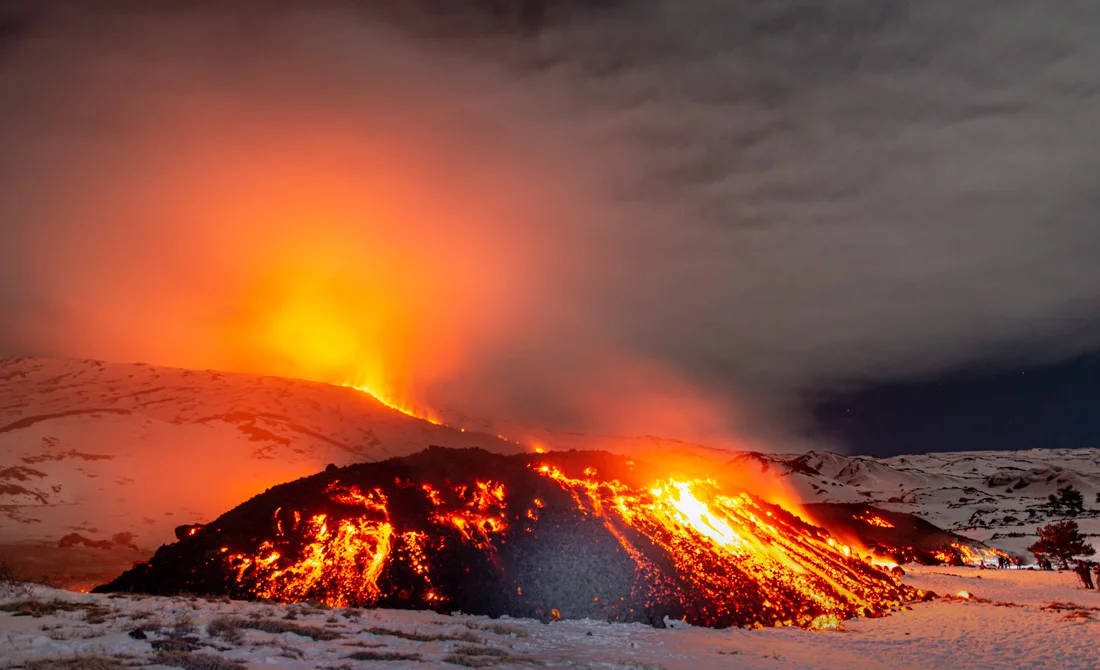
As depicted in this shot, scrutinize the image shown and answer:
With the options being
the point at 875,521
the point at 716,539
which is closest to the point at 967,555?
the point at 875,521

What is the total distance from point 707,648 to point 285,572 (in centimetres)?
2134

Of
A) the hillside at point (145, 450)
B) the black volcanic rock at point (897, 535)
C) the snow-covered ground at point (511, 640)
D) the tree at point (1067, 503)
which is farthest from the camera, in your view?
the tree at point (1067, 503)

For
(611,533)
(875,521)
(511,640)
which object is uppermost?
(875,521)

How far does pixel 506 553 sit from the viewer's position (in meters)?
34.1

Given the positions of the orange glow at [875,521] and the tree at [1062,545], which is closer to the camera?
the tree at [1062,545]

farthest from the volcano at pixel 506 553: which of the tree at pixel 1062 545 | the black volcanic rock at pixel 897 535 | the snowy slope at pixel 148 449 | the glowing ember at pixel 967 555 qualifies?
the glowing ember at pixel 967 555

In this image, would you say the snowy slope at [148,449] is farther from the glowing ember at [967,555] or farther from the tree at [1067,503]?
the tree at [1067,503]

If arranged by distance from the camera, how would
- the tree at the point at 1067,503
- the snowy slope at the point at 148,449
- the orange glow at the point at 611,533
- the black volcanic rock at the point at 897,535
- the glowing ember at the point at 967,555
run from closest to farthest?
the orange glow at the point at 611,533
the glowing ember at the point at 967,555
the black volcanic rock at the point at 897,535
the snowy slope at the point at 148,449
the tree at the point at 1067,503

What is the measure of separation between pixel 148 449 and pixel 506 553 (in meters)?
132

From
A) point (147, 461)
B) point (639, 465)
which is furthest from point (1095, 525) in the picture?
point (147, 461)

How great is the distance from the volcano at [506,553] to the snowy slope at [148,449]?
158 feet

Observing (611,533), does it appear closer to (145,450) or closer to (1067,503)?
(145,450)

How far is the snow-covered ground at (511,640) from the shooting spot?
1591 cm

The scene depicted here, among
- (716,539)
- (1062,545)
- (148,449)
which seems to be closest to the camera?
(716,539)
